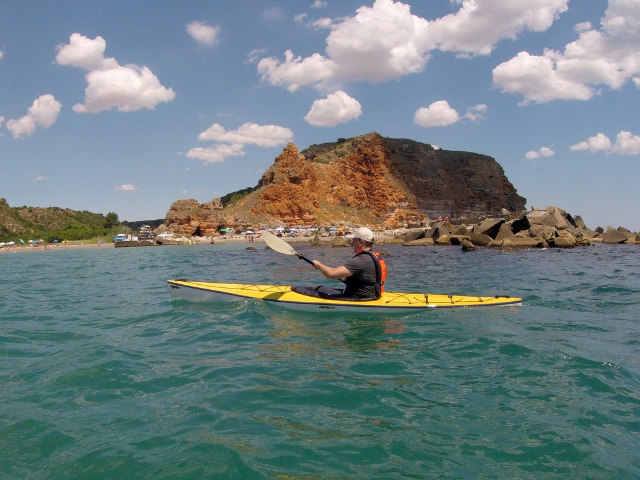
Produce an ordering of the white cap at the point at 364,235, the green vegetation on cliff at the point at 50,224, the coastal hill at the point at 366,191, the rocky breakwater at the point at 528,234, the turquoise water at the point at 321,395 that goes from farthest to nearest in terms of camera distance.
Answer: the green vegetation on cliff at the point at 50,224
the coastal hill at the point at 366,191
the rocky breakwater at the point at 528,234
the white cap at the point at 364,235
the turquoise water at the point at 321,395

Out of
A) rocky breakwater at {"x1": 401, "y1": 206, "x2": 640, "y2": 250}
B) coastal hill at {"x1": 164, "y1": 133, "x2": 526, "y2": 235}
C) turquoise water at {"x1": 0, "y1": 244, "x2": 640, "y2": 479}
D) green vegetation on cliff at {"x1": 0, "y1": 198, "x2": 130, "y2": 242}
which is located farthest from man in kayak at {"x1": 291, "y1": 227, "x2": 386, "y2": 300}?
green vegetation on cliff at {"x1": 0, "y1": 198, "x2": 130, "y2": 242}

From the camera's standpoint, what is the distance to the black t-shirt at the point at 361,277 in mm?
6371

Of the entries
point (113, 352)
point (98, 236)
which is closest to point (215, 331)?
point (113, 352)

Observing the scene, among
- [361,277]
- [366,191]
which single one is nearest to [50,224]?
[366,191]

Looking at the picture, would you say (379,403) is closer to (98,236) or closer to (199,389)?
(199,389)

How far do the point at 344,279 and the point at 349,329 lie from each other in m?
1.06

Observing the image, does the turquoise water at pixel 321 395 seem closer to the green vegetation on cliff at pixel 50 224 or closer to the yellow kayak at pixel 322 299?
the yellow kayak at pixel 322 299

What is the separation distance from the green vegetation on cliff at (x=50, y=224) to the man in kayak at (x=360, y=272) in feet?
172

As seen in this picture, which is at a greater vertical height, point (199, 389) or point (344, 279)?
point (344, 279)

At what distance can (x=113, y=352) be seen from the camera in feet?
16.1

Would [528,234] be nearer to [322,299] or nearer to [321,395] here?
[322,299]

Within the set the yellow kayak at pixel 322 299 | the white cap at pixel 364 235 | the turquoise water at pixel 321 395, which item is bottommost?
the turquoise water at pixel 321 395

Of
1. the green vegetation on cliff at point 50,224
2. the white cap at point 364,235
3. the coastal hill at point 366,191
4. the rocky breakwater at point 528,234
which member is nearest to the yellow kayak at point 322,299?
the white cap at point 364,235

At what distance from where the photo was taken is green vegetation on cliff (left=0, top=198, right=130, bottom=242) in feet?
180
